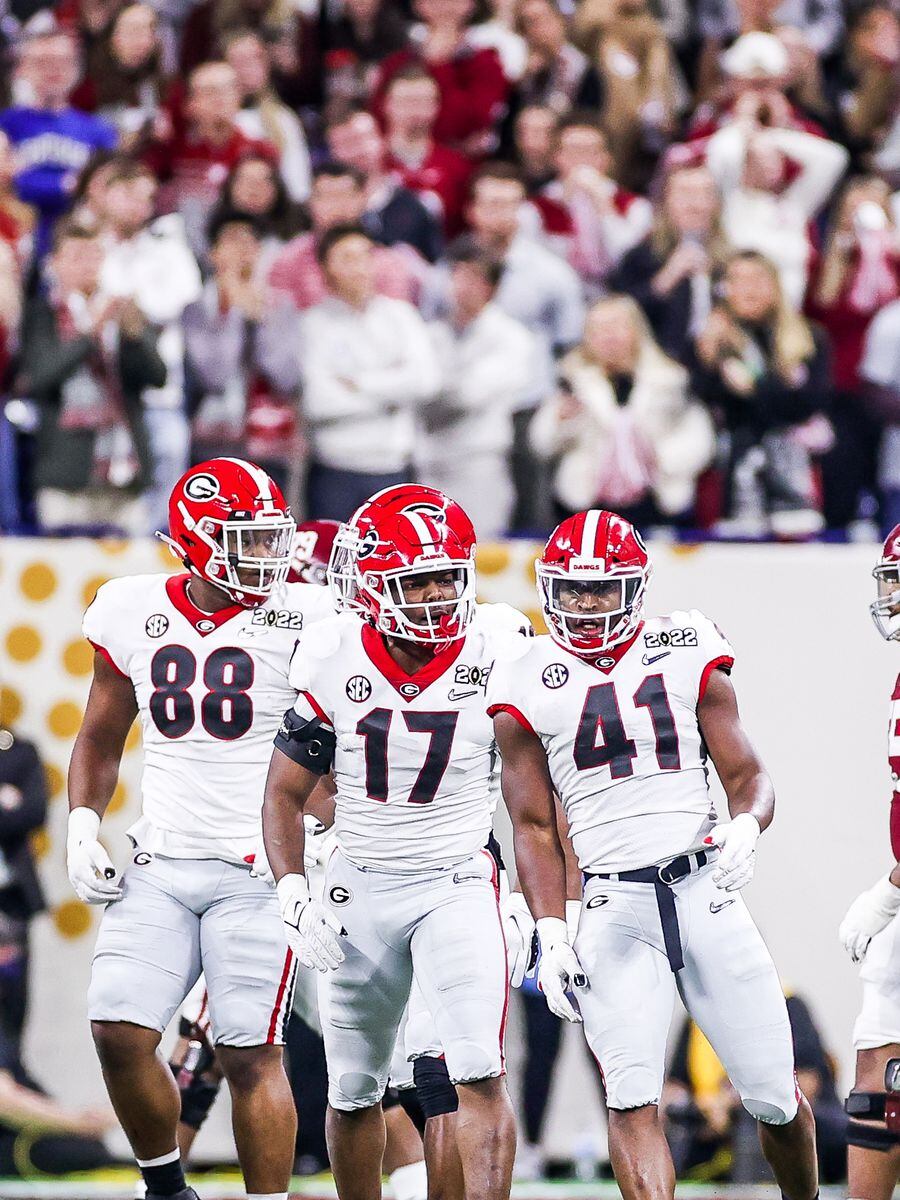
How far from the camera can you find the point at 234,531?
5574mm

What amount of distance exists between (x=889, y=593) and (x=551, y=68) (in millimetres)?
→ 4960

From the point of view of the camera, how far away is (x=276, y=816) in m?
5.25

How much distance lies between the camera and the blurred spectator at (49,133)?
29.9ft

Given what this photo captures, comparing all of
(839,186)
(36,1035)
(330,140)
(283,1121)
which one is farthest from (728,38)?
(283,1121)

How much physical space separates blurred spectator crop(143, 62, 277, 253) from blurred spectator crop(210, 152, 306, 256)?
358 mm

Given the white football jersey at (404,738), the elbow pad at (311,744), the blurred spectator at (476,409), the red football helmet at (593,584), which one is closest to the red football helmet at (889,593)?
the red football helmet at (593,584)

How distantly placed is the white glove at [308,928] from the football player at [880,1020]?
142cm

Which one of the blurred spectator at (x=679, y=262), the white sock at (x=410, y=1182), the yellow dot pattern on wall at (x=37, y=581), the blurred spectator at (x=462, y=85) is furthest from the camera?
the blurred spectator at (x=462, y=85)

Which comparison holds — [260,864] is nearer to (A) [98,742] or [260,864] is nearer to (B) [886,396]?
(A) [98,742]

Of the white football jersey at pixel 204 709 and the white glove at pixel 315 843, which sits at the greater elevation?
the white football jersey at pixel 204 709

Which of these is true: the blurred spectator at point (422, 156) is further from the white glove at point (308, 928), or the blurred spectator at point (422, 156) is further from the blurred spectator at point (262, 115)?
the white glove at point (308, 928)

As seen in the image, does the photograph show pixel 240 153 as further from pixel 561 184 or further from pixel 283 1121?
pixel 283 1121

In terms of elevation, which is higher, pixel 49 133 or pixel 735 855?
pixel 49 133

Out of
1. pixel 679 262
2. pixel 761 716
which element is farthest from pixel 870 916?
pixel 679 262
